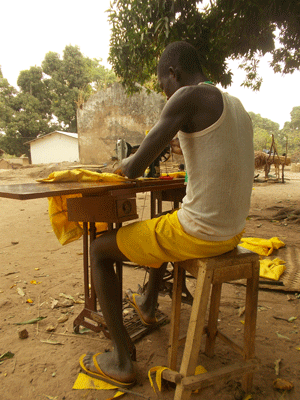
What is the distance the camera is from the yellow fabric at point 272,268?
9.98 ft

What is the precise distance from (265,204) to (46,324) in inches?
248

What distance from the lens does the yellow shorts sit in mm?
1407

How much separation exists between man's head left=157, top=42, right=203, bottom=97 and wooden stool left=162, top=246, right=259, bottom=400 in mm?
1018

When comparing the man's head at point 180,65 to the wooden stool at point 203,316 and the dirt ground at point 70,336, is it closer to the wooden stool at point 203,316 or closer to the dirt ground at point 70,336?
the wooden stool at point 203,316

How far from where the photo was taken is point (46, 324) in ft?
7.75

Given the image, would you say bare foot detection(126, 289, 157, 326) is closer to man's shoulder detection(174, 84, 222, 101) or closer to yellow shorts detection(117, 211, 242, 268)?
yellow shorts detection(117, 211, 242, 268)

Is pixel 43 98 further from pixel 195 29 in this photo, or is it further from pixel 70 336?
pixel 70 336

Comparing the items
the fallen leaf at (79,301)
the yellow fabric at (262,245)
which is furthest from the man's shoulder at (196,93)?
the yellow fabric at (262,245)

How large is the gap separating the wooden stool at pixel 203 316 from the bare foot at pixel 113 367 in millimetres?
256

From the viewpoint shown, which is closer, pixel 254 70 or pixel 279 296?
pixel 279 296

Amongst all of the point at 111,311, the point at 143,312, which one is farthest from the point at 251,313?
the point at 143,312

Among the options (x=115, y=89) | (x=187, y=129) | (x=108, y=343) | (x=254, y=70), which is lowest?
(x=108, y=343)

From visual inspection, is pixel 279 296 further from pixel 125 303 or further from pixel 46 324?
pixel 46 324

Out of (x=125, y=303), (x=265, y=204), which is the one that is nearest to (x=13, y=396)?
(x=125, y=303)
